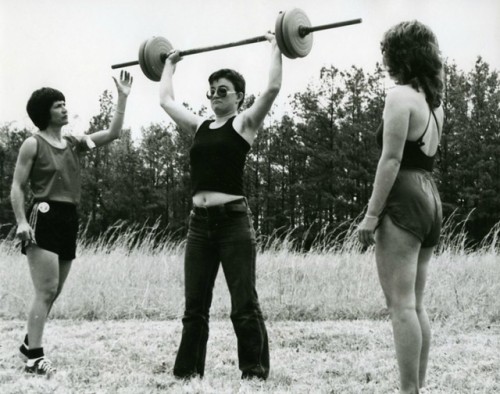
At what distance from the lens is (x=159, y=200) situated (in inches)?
1406

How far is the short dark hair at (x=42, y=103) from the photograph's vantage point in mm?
3881

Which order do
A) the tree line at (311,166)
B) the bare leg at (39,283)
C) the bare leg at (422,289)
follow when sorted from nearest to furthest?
the bare leg at (422,289)
the bare leg at (39,283)
the tree line at (311,166)

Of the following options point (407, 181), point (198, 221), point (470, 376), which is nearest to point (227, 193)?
point (198, 221)

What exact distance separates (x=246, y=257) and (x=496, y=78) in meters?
30.6

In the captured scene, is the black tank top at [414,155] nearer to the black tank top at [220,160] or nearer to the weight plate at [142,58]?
the black tank top at [220,160]

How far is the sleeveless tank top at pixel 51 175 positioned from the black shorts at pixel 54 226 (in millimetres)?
50

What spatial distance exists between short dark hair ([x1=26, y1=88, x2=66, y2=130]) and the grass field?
5.25 ft

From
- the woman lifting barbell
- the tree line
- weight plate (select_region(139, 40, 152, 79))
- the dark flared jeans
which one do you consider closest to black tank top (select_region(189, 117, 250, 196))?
the woman lifting barbell

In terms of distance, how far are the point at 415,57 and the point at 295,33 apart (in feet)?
3.11

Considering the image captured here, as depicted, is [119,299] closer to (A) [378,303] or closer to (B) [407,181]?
(A) [378,303]

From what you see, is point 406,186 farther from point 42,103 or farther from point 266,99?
point 42,103

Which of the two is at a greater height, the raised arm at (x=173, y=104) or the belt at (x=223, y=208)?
the raised arm at (x=173, y=104)

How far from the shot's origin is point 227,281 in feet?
11.6

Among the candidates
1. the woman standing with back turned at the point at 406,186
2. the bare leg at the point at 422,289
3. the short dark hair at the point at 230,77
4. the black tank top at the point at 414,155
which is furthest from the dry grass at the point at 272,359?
the short dark hair at the point at 230,77
